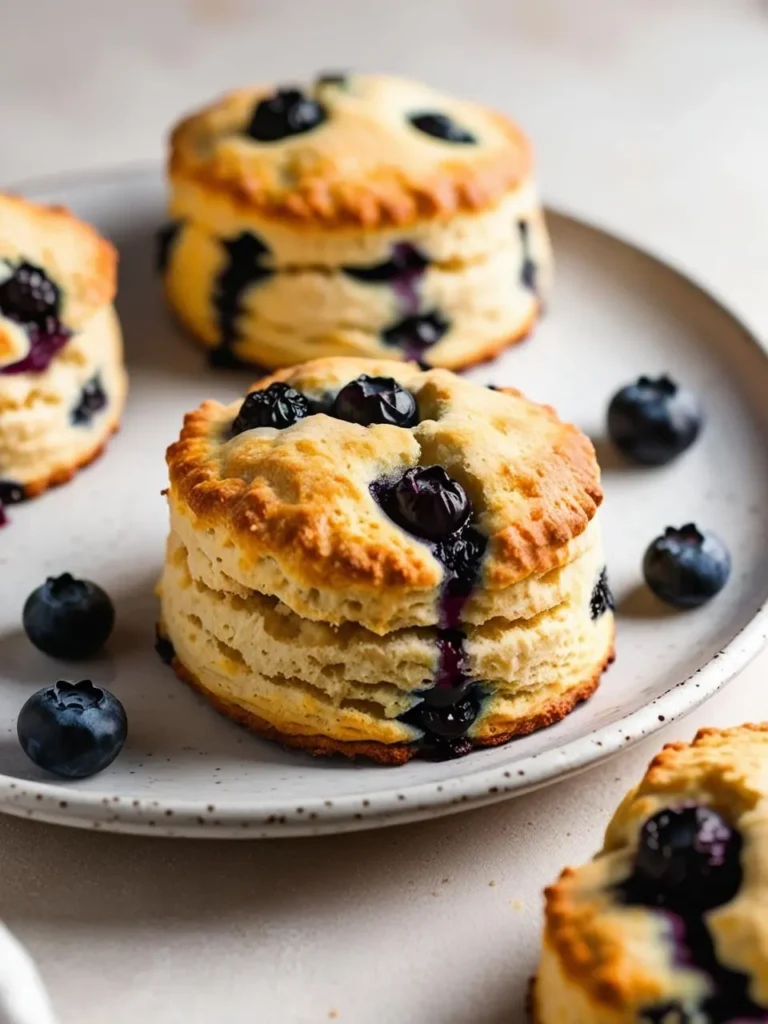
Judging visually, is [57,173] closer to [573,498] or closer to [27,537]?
[27,537]

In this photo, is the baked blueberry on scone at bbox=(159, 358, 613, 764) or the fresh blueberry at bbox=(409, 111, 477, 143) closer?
the baked blueberry on scone at bbox=(159, 358, 613, 764)

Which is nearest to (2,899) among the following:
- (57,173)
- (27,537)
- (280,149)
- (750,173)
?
(27,537)

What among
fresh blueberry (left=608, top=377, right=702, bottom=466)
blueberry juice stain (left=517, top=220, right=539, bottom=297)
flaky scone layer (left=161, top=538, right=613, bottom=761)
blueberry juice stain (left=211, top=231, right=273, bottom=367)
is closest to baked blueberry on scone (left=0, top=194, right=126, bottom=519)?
blueberry juice stain (left=211, top=231, right=273, bottom=367)

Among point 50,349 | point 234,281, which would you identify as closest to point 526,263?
point 234,281

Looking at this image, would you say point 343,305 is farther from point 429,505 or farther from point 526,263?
point 429,505

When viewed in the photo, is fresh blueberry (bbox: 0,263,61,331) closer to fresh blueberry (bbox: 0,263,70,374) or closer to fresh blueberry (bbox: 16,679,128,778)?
fresh blueberry (bbox: 0,263,70,374)

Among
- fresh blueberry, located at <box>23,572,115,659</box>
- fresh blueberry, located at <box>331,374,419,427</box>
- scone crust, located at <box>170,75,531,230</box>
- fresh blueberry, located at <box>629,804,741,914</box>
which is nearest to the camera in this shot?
fresh blueberry, located at <box>629,804,741,914</box>
